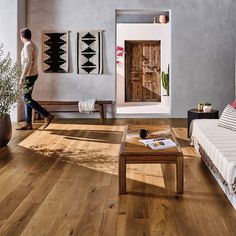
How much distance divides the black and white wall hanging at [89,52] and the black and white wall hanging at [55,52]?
0.27m

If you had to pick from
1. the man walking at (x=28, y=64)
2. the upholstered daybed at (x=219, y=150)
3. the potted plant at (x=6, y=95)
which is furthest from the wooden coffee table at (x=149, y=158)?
the man walking at (x=28, y=64)

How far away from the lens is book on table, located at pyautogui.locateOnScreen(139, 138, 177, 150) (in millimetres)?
3111

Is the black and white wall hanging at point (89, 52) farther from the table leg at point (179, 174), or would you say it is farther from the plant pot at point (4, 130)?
the table leg at point (179, 174)

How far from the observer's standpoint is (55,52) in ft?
24.4

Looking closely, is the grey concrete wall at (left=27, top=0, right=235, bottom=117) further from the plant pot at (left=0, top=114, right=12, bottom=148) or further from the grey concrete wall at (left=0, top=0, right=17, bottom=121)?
the plant pot at (left=0, top=114, right=12, bottom=148)

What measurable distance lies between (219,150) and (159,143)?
1.60 ft

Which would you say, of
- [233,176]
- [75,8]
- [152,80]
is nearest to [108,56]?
[75,8]

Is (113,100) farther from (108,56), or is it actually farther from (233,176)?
(233,176)

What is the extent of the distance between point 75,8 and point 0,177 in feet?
15.3

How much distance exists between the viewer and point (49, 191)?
122 inches

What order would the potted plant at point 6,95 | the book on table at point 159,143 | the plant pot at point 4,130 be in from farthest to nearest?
the plant pot at point 4,130, the potted plant at point 6,95, the book on table at point 159,143

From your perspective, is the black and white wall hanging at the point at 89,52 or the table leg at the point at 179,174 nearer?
the table leg at the point at 179,174

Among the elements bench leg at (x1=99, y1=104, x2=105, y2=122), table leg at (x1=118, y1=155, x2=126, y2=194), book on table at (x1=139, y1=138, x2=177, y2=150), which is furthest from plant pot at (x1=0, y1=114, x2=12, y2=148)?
bench leg at (x1=99, y1=104, x2=105, y2=122)

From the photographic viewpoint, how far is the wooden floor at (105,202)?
7.76 ft
